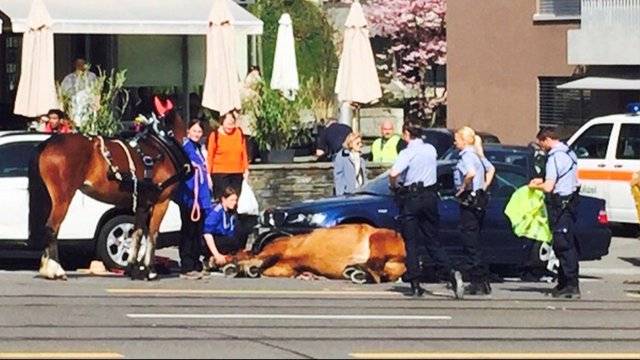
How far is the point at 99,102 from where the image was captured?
24359 millimetres

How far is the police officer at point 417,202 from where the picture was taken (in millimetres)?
16641

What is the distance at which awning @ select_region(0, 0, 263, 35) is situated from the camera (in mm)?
28078

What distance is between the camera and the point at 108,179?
59.8ft

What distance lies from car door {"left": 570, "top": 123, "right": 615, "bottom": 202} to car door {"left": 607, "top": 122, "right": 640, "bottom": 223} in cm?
10

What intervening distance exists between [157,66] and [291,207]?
42.1ft

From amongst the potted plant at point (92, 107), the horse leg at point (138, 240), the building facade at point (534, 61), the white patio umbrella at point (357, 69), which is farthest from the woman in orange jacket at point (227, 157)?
the building facade at point (534, 61)

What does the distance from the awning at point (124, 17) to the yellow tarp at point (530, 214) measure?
1221 centimetres

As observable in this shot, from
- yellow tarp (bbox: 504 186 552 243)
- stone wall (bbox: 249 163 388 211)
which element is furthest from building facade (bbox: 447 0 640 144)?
yellow tarp (bbox: 504 186 552 243)

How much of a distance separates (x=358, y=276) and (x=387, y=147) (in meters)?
6.74

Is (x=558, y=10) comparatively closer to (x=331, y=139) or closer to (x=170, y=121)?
(x=331, y=139)

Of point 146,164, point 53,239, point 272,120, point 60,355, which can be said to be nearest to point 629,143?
point 272,120

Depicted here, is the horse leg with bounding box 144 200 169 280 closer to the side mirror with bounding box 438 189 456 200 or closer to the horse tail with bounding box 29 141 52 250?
the horse tail with bounding box 29 141 52 250

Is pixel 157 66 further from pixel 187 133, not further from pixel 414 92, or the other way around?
pixel 414 92

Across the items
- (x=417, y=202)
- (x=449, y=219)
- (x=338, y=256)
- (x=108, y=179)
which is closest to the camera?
(x=417, y=202)
